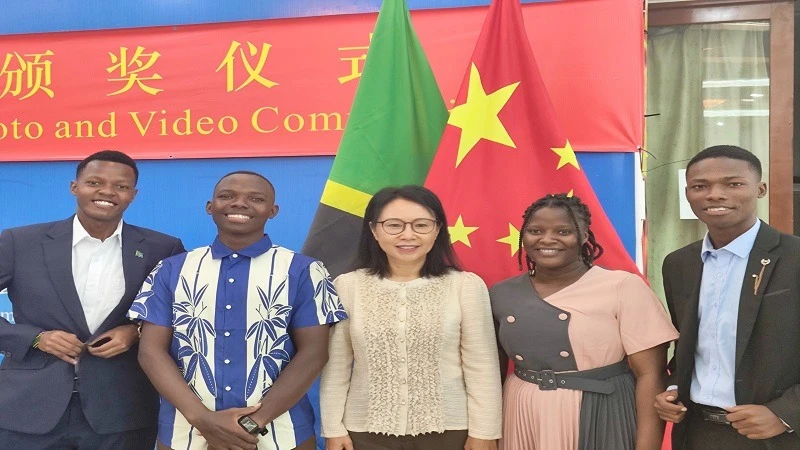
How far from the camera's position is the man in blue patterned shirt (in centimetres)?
182

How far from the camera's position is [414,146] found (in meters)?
2.67

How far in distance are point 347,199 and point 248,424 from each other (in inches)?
40.8

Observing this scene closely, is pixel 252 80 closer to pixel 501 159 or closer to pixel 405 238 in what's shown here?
pixel 501 159

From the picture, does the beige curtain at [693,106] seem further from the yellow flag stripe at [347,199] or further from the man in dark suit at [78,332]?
the man in dark suit at [78,332]

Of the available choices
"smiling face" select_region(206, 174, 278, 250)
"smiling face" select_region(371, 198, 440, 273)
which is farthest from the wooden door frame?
"smiling face" select_region(206, 174, 278, 250)

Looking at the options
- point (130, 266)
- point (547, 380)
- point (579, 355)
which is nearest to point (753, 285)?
point (579, 355)

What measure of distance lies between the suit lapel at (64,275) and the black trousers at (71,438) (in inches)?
9.3

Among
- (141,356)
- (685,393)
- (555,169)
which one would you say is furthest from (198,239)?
(685,393)

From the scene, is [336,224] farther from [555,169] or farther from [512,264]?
[555,169]

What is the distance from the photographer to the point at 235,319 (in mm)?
1861

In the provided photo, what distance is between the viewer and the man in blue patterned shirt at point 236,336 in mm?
1822

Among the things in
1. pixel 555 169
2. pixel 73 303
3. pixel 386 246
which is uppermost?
pixel 555 169

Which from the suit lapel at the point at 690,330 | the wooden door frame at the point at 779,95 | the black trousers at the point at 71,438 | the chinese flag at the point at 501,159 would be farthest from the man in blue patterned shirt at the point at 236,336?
the wooden door frame at the point at 779,95

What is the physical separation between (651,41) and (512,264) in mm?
1487
